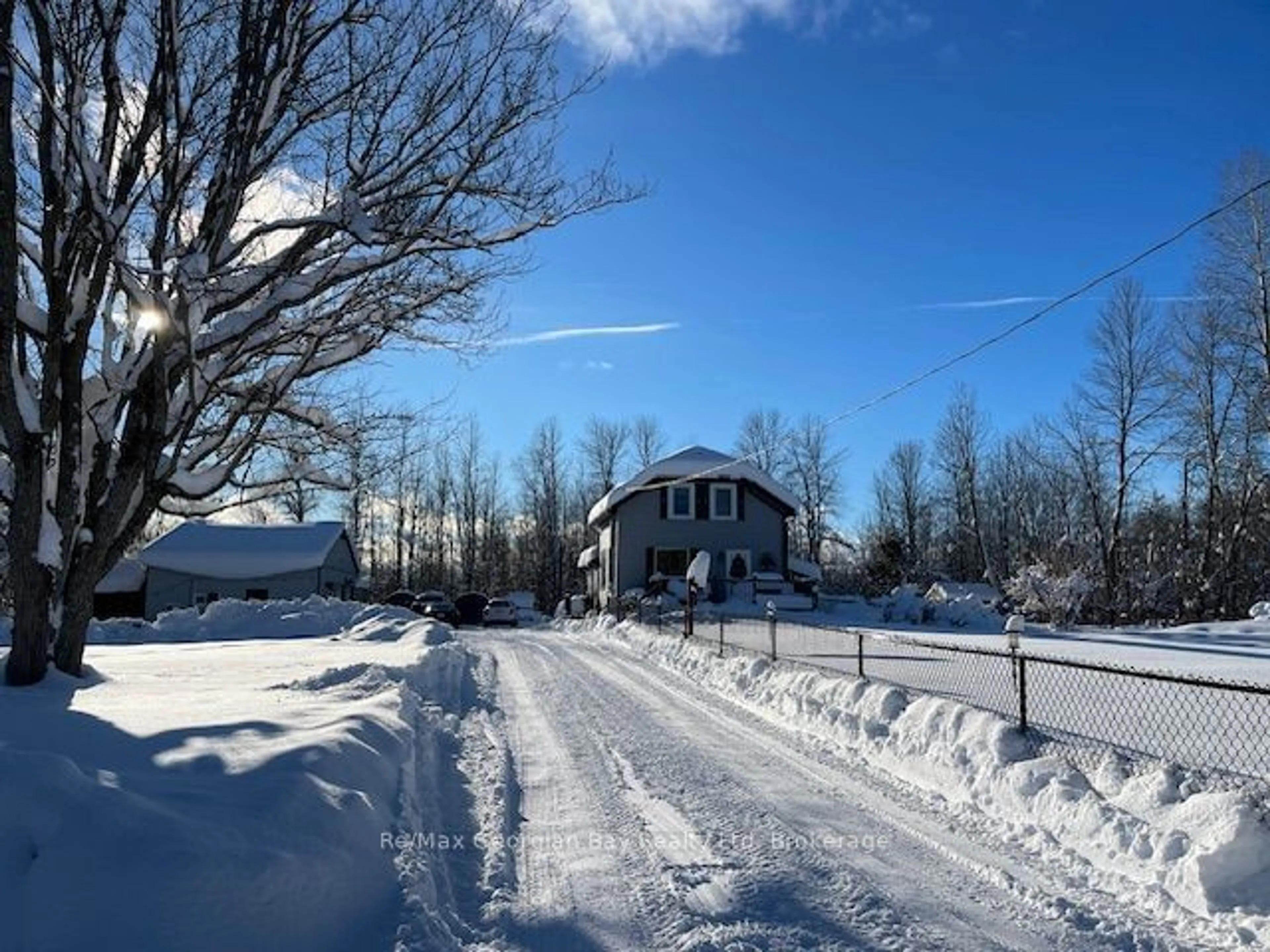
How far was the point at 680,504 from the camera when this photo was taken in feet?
142

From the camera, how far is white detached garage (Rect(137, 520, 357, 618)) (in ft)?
149

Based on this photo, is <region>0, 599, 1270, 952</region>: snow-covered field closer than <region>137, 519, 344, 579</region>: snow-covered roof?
Yes

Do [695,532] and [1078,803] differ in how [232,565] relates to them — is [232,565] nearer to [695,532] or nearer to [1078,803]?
[695,532]

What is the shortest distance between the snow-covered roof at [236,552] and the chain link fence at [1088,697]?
110ft

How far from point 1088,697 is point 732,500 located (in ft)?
104

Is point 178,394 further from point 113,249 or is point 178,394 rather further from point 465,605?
point 465,605

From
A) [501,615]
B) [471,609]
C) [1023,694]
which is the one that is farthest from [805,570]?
[1023,694]

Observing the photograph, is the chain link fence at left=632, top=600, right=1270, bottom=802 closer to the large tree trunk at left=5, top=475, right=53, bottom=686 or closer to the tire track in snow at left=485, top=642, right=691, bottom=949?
the tire track in snow at left=485, top=642, right=691, bottom=949

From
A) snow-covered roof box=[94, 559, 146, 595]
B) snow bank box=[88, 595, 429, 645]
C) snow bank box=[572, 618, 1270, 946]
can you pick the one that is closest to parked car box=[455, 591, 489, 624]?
snow-covered roof box=[94, 559, 146, 595]

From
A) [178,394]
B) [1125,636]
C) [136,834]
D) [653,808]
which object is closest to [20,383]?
[178,394]

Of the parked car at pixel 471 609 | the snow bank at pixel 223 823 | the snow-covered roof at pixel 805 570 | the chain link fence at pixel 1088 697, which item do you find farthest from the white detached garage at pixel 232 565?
the snow bank at pixel 223 823

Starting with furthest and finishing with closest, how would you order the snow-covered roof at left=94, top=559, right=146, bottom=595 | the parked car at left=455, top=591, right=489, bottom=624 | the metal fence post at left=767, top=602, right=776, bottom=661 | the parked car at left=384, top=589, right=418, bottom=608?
the parked car at left=384, top=589, right=418, bottom=608 → the parked car at left=455, top=591, right=489, bottom=624 → the snow-covered roof at left=94, top=559, right=146, bottom=595 → the metal fence post at left=767, top=602, right=776, bottom=661

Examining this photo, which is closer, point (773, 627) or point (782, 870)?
point (782, 870)

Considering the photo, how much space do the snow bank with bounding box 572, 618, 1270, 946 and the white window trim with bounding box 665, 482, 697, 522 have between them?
1244 inches
